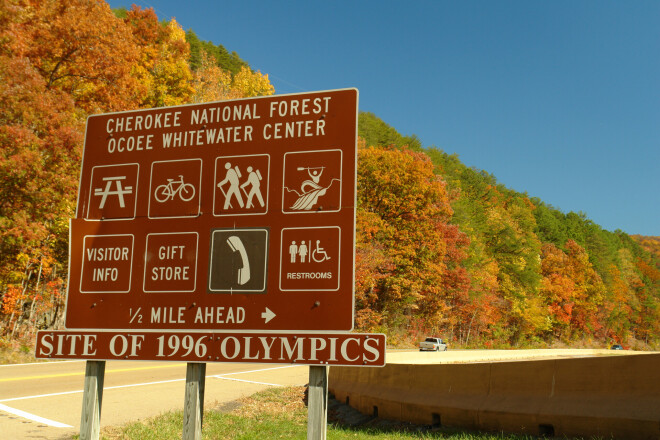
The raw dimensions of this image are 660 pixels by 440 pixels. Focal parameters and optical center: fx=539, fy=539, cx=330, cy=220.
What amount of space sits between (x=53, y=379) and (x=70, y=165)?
935 cm

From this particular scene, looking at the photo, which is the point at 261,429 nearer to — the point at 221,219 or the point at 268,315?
the point at 268,315

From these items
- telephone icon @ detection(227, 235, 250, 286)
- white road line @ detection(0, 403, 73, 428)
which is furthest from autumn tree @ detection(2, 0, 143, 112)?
telephone icon @ detection(227, 235, 250, 286)

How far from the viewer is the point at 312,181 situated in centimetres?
493

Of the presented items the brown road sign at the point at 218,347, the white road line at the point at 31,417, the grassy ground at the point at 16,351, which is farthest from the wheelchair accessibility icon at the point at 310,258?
the grassy ground at the point at 16,351

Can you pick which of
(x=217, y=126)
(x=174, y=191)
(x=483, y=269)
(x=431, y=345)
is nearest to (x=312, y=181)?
(x=217, y=126)

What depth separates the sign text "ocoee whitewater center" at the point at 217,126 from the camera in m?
5.12

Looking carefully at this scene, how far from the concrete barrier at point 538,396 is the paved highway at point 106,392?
3.16 metres

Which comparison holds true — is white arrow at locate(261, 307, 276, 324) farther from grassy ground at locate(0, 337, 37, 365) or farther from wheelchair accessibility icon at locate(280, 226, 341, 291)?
grassy ground at locate(0, 337, 37, 365)

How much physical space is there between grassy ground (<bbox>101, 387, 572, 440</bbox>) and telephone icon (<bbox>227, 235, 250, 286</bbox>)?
167 inches

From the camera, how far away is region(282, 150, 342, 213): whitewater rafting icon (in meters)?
4.83

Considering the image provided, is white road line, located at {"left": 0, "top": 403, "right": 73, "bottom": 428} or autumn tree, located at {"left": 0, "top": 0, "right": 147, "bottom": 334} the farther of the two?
autumn tree, located at {"left": 0, "top": 0, "right": 147, "bottom": 334}

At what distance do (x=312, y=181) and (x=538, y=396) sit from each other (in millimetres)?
4864

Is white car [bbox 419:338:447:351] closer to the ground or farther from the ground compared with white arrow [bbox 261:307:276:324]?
closer to the ground

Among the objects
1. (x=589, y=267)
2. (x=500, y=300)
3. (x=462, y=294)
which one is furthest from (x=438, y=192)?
(x=589, y=267)
